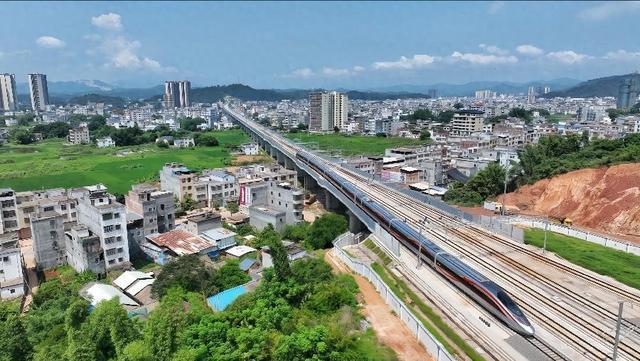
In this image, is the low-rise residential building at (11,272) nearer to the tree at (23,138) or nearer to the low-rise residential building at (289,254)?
the low-rise residential building at (289,254)

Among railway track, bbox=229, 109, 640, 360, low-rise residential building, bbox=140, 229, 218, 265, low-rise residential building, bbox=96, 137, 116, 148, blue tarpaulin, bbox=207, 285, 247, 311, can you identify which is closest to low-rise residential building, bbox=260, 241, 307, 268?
blue tarpaulin, bbox=207, 285, 247, 311

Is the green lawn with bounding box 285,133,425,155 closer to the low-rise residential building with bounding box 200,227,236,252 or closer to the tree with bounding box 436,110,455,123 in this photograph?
the tree with bounding box 436,110,455,123

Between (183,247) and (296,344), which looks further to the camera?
(183,247)

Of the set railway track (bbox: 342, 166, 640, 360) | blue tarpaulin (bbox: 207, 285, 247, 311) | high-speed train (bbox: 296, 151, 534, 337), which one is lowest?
blue tarpaulin (bbox: 207, 285, 247, 311)

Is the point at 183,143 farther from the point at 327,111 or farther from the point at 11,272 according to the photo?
the point at 11,272

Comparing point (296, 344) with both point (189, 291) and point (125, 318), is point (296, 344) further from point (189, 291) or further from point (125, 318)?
point (189, 291)

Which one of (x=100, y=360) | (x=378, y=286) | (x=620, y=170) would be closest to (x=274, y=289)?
(x=378, y=286)

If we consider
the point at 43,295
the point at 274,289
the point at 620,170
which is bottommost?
the point at 43,295
